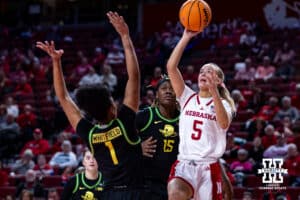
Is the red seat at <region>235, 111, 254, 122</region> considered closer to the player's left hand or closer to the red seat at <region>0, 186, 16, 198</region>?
the red seat at <region>0, 186, 16, 198</region>

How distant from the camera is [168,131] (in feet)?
25.1

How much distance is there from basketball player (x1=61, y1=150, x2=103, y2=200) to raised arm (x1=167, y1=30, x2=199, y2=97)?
162 cm

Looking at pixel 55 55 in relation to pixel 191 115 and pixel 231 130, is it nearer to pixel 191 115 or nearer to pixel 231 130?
pixel 191 115

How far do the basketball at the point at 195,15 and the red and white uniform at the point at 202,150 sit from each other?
0.72 meters

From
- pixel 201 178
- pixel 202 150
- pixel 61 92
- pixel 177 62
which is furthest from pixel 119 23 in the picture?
pixel 201 178

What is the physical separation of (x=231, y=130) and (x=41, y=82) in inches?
292

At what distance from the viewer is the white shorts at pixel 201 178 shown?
6949 millimetres

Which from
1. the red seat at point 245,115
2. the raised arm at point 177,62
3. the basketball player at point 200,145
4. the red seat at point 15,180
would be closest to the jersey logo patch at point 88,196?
the basketball player at point 200,145

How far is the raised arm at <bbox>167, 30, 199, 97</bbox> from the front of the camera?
6.81 m

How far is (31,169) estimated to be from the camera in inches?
593

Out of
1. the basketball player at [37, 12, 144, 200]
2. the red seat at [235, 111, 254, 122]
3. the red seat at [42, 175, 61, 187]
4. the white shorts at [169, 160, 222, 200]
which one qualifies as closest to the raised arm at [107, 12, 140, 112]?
the basketball player at [37, 12, 144, 200]

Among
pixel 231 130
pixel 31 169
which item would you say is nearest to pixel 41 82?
pixel 31 169

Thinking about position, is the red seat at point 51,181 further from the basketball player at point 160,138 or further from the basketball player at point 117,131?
the basketball player at point 117,131

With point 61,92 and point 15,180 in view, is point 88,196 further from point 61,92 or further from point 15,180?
point 15,180
